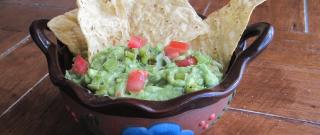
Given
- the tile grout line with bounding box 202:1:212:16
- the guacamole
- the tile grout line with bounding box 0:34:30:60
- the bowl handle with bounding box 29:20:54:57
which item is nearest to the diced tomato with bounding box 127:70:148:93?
the guacamole

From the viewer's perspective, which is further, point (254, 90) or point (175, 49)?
point (254, 90)

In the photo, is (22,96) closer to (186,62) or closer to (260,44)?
(186,62)

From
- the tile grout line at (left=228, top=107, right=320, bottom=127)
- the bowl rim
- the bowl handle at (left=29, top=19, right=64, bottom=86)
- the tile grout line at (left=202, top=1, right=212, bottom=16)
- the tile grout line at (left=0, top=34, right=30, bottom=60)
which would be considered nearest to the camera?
the bowl rim

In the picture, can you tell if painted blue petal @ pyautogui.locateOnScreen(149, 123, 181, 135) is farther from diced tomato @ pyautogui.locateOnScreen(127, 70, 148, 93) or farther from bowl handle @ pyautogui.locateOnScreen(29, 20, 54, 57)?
bowl handle @ pyautogui.locateOnScreen(29, 20, 54, 57)

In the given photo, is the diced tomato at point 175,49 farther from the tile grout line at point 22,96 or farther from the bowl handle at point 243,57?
the tile grout line at point 22,96

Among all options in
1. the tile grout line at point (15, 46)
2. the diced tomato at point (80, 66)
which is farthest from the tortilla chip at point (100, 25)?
the tile grout line at point (15, 46)

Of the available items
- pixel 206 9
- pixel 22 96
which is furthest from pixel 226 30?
pixel 206 9

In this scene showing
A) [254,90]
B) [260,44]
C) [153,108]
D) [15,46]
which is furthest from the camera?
[15,46]

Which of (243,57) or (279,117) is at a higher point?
(243,57)

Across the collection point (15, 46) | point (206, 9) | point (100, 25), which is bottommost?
point (15, 46)
